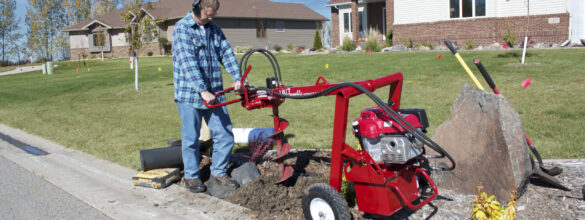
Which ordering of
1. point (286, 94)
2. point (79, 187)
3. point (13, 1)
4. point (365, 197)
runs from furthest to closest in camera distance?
point (13, 1) → point (79, 187) → point (286, 94) → point (365, 197)

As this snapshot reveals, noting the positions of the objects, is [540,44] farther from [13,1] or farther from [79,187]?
[13,1]

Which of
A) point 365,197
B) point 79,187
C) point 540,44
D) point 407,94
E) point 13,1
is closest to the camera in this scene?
point 365,197

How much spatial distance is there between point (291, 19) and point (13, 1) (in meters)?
35.1

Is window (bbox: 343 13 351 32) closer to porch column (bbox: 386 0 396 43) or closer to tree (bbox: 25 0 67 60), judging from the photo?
porch column (bbox: 386 0 396 43)

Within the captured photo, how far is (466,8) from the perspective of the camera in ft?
72.7

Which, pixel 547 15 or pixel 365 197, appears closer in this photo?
pixel 365 197

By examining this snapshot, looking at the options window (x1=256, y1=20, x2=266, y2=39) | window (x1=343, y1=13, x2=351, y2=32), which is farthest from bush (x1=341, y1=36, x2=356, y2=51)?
window (x1=256, y1=20, x2=266, y2=39)

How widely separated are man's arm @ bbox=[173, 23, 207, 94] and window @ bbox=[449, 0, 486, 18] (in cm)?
1982

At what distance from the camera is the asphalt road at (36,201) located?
174 inches

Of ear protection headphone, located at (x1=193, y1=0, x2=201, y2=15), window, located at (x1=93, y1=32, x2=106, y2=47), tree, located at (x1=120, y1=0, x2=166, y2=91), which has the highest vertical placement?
window, located at (x1=93, y1=32, x2=106, y2=47)

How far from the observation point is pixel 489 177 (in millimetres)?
3896

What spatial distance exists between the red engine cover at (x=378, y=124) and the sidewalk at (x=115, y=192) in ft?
4.36

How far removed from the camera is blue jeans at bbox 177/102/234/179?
480 cm

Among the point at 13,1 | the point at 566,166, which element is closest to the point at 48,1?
the point at 13,1
